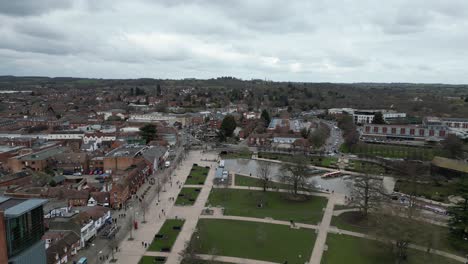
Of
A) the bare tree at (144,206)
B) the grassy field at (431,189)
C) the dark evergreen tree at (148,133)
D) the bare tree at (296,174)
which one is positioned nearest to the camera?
the bare tree at (144,206)

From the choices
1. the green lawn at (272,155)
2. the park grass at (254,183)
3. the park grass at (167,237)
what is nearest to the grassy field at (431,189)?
the park grass at (254,183)

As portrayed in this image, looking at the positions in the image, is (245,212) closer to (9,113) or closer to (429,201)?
(429,201)

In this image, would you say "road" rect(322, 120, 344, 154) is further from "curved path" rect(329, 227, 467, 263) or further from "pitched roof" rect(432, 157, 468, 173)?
"curved path" rect(329, 227, 467, 263)

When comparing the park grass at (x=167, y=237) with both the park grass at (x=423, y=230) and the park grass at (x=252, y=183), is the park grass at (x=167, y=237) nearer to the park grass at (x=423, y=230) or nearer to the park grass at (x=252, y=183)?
the park grass at (x=252, y=183)

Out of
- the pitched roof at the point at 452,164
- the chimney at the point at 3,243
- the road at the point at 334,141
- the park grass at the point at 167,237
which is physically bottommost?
the park grass at the point at 167,237

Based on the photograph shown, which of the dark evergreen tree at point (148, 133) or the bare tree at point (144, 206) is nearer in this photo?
the bare tree at point (144, 206)

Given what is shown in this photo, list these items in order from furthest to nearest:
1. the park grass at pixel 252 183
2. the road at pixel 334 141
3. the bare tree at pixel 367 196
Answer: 1. the road at pixel 334 141
2. the park grass at pixel 252 183
3. the bare tree at pixel 367 196

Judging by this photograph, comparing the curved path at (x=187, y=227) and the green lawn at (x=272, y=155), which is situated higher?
the green lawn at (x=272, y=155)

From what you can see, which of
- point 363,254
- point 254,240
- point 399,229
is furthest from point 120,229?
point 399,229

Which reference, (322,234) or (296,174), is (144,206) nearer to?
(296,174)
